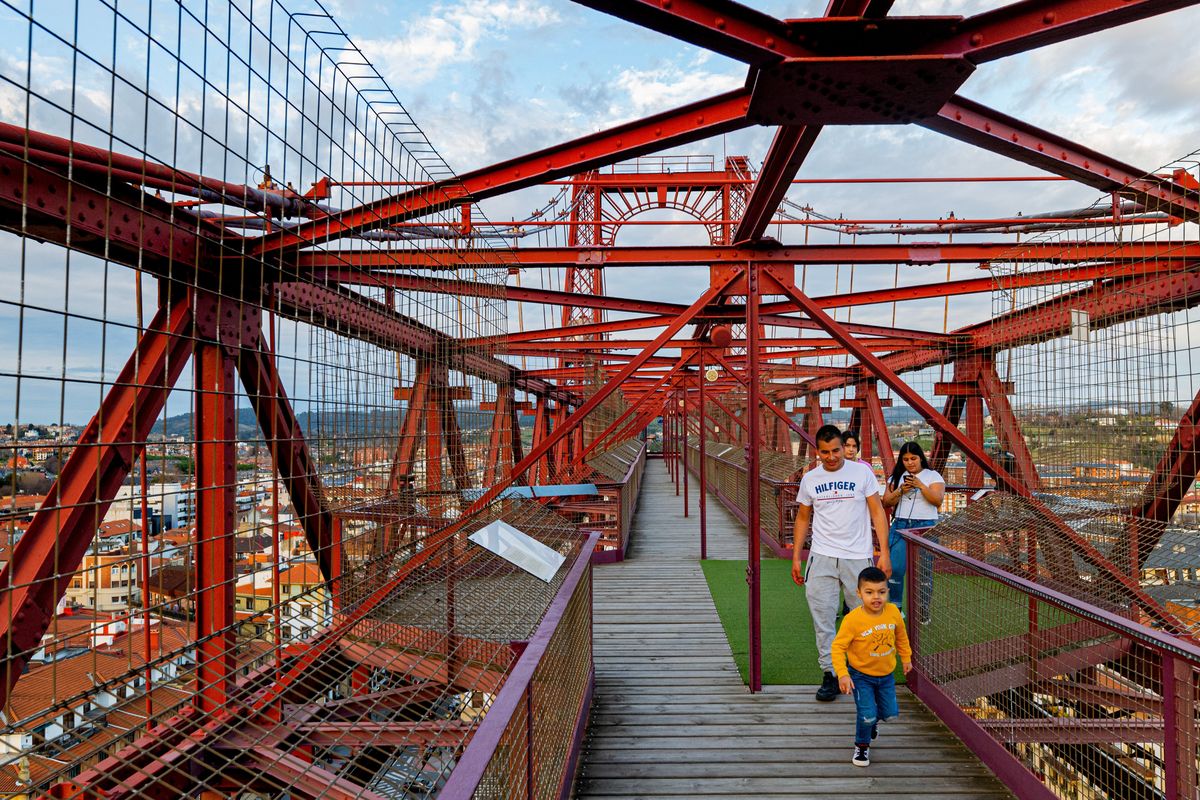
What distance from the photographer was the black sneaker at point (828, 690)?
16.8 ft

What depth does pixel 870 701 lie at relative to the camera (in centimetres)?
417

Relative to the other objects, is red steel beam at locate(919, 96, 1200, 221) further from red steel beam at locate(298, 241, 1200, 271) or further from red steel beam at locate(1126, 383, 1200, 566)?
red steel beam at locate(1126, 383, 1200, 566)

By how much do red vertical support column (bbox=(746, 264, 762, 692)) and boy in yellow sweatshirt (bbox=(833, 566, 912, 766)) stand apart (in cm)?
120

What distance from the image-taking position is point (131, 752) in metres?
2.63

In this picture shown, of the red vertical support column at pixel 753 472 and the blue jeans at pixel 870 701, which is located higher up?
the red vertical support column at pixel 753 472

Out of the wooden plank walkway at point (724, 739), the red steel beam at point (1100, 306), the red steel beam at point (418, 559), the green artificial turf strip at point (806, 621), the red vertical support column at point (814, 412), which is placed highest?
the red steel beam at point (1100, 306)

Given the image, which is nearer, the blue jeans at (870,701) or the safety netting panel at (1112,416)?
the blue jeans at (870,701)

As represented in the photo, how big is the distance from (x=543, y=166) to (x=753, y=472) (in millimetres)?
3011

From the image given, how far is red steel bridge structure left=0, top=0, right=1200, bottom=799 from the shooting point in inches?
104

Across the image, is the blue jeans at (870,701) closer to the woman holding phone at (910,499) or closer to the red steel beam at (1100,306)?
the woman holding phone at (910,499)

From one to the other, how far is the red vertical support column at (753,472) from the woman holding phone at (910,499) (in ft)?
4.24

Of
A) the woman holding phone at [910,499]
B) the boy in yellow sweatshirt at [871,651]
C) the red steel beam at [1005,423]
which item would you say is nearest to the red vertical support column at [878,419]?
the red steel beam at [1005,423]

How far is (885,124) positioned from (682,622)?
5343 millimetres

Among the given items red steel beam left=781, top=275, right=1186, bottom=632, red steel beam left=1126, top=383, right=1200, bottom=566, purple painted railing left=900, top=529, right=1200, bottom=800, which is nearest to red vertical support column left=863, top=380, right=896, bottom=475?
red steel beam left=781, top=275, right=1186, bottom=632
